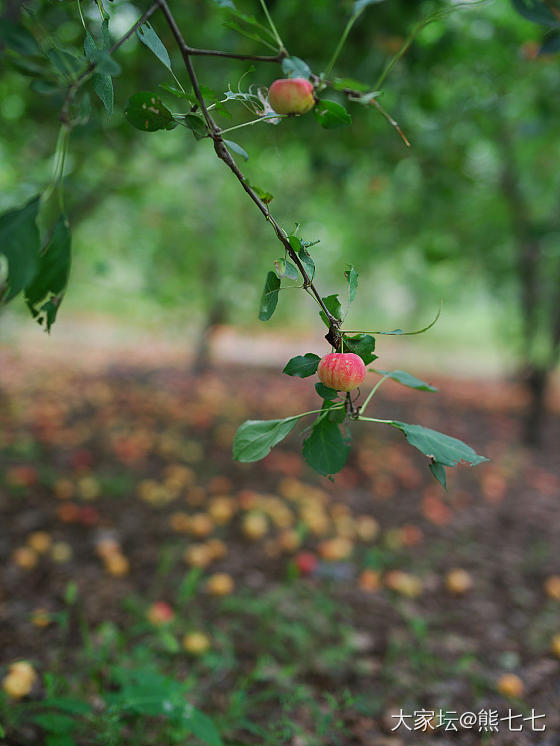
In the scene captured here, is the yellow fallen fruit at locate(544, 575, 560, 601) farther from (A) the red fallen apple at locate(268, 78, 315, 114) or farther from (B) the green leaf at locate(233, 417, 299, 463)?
(A) the red fallen apple at locate(268, 78, 315, 114)

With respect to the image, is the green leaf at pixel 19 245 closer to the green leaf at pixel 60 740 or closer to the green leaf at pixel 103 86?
the green leaf at pixel 103 86

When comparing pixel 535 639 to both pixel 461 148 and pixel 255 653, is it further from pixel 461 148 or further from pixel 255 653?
pixel 461 148

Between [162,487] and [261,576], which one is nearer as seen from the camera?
[261,576]

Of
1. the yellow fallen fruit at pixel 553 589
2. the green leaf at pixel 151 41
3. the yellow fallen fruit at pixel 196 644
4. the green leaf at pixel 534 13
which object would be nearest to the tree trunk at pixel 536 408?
the yellow fallen fruit at pixel 553 589

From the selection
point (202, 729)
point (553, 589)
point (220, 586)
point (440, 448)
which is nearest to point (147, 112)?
point (440, 448)

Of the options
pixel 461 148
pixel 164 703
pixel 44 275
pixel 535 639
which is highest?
pixel 461 148

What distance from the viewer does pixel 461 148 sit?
2160 millimetres

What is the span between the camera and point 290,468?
8.96ft

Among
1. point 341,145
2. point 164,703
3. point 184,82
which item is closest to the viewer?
point 164,703

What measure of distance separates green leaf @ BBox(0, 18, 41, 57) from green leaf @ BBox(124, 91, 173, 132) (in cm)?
13

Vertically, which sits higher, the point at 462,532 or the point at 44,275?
the point at 44,275

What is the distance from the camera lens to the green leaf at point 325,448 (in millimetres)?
621

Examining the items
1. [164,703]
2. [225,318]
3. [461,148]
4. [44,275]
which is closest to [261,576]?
[164,703]

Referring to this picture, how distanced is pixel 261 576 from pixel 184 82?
1.73m
